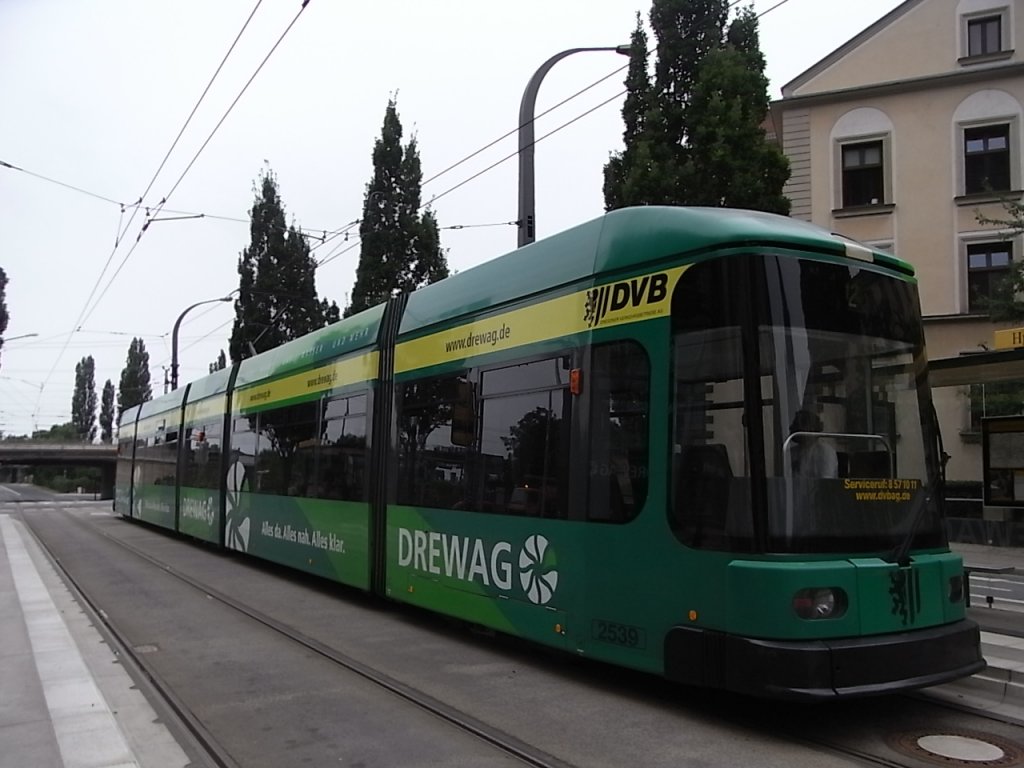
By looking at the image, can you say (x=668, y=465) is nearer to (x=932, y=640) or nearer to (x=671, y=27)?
(x=932, y=640)

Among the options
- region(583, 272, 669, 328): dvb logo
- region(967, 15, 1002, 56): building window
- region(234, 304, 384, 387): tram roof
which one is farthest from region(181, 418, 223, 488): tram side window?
region(967, 15, 1002, 56): building window

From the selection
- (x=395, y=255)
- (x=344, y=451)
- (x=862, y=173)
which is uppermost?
(x=862, y=173)

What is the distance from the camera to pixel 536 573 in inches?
277

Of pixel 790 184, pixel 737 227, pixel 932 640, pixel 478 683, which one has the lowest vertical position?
pixel 478 683

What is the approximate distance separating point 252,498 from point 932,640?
11427 millimetres

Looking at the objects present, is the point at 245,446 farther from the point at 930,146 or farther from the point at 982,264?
the point at 930,146

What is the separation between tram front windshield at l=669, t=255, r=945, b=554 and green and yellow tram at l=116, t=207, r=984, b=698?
14 mm

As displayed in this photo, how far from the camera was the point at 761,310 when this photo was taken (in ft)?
18.6

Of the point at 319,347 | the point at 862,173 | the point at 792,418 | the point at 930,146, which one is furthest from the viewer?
the point at 862,173

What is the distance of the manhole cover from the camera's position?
502cm

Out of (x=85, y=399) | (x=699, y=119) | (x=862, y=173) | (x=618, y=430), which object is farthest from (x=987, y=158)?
(x=85, y=399)

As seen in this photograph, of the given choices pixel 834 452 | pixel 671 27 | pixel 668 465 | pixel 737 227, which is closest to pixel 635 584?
pixel 668 465

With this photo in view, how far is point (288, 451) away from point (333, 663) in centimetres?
579

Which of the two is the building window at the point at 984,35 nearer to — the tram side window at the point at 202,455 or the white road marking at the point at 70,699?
the tram side window at the point at 202,455
